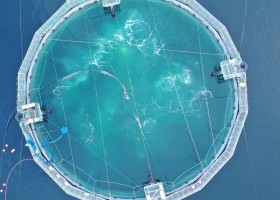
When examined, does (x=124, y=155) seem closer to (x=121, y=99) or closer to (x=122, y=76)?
(x=121, y=99)

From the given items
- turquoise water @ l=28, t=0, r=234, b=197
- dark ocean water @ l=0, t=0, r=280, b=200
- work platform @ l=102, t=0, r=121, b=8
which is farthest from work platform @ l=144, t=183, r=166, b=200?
work platform @ l=102, t=0, r=121, b=8

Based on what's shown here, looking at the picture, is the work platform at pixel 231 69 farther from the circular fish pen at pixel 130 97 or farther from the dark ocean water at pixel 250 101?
the dark ocean water at pixel 250 101

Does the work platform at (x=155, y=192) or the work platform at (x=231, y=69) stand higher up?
the work platform at (x=231, y=69)

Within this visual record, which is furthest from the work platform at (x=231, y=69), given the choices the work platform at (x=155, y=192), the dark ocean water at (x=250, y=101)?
the work platform at (x=155, y=192)

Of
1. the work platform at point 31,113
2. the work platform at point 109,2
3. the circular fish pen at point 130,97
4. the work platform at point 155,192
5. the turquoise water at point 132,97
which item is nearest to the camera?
the work platform at point 155,192

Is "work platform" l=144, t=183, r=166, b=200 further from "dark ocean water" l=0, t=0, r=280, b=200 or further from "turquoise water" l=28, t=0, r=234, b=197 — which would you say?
"dark ocean water" l=0, t=0, r=280, b=200

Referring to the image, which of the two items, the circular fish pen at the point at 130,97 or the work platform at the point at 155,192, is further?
the circular fish pen at the point at 130,97

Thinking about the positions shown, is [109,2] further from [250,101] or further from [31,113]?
[250,101]
